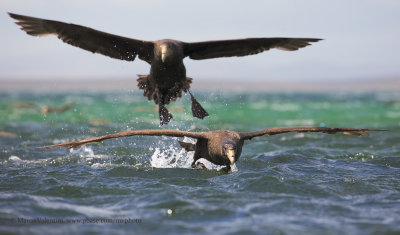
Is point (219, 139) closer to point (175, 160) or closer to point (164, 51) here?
point (164, 51)

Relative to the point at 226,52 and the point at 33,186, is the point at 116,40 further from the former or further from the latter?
the point at 33,186

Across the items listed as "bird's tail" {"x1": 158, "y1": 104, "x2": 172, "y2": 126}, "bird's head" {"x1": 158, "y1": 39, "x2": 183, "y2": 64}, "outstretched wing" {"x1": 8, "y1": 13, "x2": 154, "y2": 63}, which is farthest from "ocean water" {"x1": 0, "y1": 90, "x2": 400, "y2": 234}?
"outstretched wing" {"x1": 8, "y1": 13, "x2": 154, "y2": 63}

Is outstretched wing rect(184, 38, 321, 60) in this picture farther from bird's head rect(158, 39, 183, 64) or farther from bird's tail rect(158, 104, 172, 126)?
bird's tail rect(158, 104, 172, 126)

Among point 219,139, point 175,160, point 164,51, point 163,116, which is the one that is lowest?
point 175,160

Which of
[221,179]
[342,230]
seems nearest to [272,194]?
[221,179]

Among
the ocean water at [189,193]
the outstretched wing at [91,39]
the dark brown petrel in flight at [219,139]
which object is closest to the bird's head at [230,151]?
the dark brown petrel in flight at [219,139]

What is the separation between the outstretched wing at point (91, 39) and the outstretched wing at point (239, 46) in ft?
2.86

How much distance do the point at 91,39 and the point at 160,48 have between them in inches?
60.0

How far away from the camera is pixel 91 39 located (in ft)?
31.7

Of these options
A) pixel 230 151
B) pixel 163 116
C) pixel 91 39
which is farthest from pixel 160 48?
pixel 230 151

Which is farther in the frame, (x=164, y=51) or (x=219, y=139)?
(x=219, y=139)

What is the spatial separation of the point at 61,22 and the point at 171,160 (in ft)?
12.6

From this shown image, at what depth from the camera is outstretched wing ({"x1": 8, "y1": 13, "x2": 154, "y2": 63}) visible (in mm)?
9320

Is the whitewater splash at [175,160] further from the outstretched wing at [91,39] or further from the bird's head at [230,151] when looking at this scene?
the outstretched wing at [91,39]
